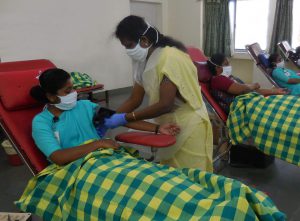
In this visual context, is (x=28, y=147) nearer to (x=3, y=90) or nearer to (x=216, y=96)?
(x=3, y=90)

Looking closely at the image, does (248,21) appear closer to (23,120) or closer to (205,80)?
(205,80)

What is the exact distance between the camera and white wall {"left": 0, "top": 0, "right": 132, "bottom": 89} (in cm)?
384

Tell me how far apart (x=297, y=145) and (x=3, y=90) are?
182cm

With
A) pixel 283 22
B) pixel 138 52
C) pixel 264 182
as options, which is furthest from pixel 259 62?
pixel 138 52

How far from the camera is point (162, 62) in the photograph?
4.55 feet

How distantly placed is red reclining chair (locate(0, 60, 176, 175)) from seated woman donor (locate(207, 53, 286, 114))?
1.17m

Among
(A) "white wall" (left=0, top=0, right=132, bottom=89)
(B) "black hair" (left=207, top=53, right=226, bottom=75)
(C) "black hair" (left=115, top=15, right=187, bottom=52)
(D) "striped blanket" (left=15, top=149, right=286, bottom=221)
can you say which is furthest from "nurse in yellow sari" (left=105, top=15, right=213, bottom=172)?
(A) "white wall" (left=0, top=0, right=132, bottom=89)

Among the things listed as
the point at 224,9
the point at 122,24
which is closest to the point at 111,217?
the point at 122,24

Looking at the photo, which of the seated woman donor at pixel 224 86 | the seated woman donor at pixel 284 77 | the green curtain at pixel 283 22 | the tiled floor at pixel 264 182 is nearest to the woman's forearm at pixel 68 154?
the tiled floor at pixel 264 182

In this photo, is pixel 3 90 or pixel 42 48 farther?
pixel 42 48

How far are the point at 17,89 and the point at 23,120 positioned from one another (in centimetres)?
17

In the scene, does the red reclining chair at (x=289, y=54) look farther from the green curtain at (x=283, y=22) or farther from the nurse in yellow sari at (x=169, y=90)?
the nurse in yellow sari at (x=169, y=90)

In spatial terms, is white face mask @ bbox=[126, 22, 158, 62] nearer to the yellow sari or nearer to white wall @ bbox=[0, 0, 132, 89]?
the yellow sari

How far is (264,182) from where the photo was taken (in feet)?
7.22
